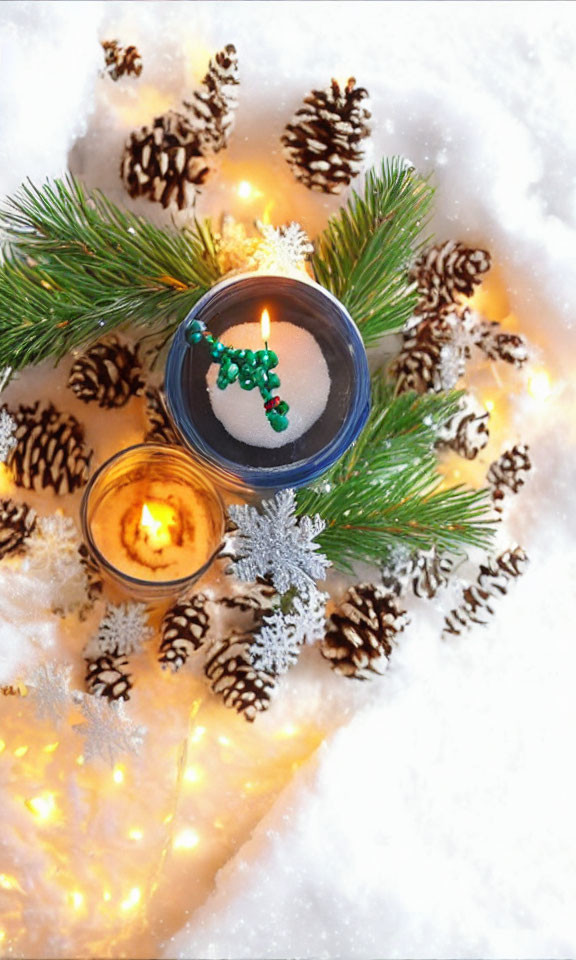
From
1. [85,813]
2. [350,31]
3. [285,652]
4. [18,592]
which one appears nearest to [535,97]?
[350,31]

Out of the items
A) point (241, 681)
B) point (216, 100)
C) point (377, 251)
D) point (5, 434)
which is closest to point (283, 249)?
point (377, 251)

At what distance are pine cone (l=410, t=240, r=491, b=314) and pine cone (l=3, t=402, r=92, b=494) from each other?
381 millimetres

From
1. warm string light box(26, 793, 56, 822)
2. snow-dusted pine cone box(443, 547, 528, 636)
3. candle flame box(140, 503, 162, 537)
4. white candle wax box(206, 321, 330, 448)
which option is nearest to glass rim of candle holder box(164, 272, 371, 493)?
white candle wax box(206, 321, 330, 448)

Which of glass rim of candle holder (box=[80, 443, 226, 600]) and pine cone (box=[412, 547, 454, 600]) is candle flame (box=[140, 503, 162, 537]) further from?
pine cone (box=[412, 547, 454, 600])

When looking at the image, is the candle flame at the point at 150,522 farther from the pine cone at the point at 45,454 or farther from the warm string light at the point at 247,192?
the warm string light at the point at 247,192

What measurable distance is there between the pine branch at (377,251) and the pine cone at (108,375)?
8.4 inches

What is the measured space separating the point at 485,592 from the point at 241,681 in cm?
26

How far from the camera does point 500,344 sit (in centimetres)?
96

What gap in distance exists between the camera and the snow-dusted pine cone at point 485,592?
94cm

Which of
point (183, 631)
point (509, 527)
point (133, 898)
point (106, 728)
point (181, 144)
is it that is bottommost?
point (133, 898)

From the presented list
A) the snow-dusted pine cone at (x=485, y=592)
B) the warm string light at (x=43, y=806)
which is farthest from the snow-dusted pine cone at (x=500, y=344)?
the warm string light at (x=43, y=806)

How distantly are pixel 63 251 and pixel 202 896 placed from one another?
2.05 ft

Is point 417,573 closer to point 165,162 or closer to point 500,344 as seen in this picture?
point 500,344

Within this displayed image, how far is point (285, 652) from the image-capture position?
90cm
